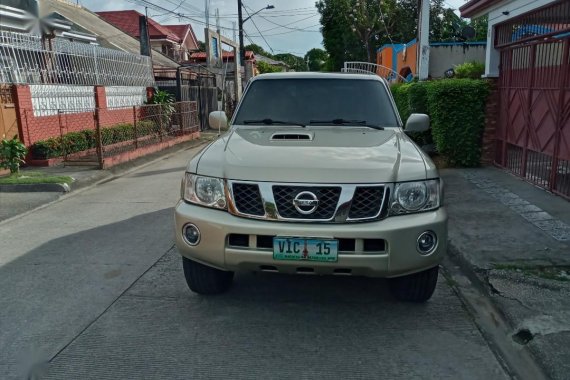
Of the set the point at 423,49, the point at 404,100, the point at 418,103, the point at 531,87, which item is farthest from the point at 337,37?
the point at 531,87

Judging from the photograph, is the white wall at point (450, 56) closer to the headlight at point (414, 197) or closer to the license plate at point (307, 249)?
the headlight at point (414, 197)

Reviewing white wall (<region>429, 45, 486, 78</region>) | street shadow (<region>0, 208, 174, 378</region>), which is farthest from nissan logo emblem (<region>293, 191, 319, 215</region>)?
white wall (<region>429, 45, 486, 78</region>)

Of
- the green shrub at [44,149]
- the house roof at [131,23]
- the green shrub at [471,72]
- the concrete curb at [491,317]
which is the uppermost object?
the house roof at [131,23]

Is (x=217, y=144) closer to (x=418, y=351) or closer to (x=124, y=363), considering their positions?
(x=124, y=363)

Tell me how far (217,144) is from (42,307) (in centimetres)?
190

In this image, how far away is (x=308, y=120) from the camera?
4.70 m

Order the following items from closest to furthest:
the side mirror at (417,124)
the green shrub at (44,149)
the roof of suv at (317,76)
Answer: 1. the side mirror at (417,124)
2. the roof of suv at (317,76)
3. the green shrub at (44,149)

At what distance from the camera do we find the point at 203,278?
3.94 metres

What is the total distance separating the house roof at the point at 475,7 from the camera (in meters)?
9.70

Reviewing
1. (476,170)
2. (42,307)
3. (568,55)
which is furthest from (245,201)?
(476,170)

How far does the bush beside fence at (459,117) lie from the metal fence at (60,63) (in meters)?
8.87

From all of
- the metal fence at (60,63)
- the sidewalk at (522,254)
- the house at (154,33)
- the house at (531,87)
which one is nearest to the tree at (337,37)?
the house at (154,33)

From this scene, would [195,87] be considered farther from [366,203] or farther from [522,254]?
[366,203]

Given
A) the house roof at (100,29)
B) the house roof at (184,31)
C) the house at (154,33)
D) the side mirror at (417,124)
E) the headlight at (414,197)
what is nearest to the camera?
the headlight at (414,197)
